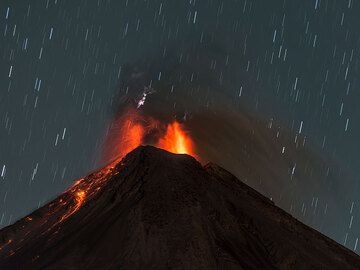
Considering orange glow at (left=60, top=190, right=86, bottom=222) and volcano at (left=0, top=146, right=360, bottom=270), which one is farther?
orange glow at (left=60, top=190, right=86, bottom=222)

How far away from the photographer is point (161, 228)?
5091cm

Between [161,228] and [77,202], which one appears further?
[77,202]

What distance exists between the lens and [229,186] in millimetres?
68750

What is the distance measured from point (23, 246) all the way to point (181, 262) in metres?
19.1

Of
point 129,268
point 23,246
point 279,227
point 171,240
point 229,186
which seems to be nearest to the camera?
point 129,268

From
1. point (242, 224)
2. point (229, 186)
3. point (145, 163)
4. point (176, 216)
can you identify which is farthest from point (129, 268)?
point (229, 186)

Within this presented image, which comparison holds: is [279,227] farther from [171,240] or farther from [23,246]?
[23,246]

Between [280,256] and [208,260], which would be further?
[280,256]

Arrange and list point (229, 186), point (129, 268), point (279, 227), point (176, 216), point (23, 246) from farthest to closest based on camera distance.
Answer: point (229, 186) → point (279, 227) → point (23, 246) → point (176, 216) → point (129, 268)

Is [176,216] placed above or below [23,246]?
above

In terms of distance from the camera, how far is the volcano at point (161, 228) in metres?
47.7

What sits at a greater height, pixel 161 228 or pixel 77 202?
pixel 161 228

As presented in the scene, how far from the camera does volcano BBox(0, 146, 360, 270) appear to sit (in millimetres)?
47688

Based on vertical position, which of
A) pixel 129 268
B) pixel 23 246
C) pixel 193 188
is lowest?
pixel 23 246
